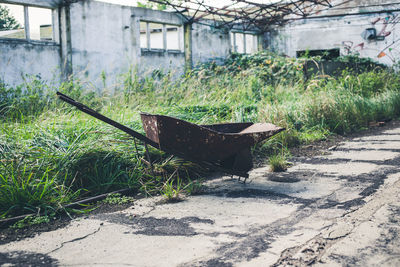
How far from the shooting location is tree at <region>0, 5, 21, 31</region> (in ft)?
30.7

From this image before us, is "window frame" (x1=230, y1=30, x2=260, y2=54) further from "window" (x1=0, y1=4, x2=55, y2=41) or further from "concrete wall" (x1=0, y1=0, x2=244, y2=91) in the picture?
"window" (x1=0, y1=4, x2=55, y2=41)

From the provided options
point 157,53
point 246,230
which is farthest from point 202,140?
point 157,53

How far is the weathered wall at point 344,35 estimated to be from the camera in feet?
51.4

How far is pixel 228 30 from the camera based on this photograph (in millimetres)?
15695

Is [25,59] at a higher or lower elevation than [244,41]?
lower

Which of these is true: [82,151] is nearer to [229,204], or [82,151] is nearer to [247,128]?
[229,204]

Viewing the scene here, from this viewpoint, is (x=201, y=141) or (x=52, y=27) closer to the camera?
(x=201, y=141)

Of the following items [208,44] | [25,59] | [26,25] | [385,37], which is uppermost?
[385,37]

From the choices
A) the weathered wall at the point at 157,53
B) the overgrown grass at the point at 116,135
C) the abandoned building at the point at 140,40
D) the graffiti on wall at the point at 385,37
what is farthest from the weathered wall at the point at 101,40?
the graffiti on wall at the point at 385,37

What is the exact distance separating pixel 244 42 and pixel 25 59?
10.4 metres

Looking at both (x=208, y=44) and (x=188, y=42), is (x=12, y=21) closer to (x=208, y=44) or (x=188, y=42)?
(x=188, y=42)

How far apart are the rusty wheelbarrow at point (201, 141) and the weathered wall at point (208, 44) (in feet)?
34.9

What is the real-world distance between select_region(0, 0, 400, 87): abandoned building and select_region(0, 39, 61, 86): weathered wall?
0.07ft

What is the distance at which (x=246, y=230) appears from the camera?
2.71 m
